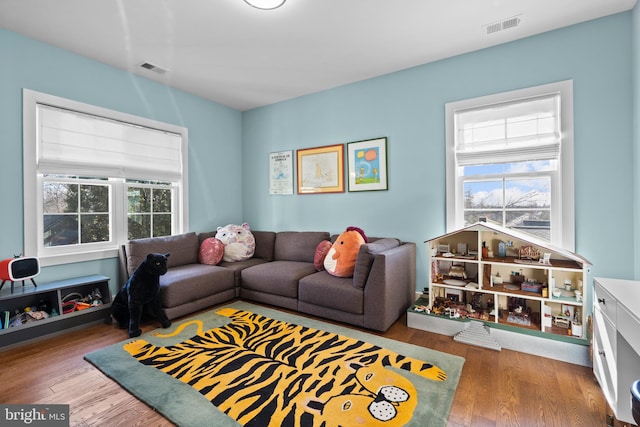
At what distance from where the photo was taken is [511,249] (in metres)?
2.71

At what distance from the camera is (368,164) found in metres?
3.62

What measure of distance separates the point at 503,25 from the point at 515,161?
1180 mm

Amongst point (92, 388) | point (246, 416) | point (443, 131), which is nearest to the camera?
point (246, 416)

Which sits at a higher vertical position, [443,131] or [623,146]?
[443,131]

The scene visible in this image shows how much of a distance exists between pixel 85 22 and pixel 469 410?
13.1 feet

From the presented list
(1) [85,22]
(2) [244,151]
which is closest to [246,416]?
(1) [85,22]

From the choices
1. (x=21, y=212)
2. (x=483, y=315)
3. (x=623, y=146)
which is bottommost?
(x=483, y=315)

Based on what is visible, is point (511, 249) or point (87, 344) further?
point (511, 249)

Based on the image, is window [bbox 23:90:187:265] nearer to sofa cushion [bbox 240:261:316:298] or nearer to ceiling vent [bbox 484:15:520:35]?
sofa cushion [bbox 240:261:316:298]

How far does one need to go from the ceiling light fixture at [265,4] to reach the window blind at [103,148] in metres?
2.16

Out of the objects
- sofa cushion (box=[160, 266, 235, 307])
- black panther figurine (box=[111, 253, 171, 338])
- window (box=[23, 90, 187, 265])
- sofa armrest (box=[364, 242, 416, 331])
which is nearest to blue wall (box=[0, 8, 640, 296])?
window (box=[23, 90, 187, 265])

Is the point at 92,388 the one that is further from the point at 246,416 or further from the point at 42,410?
the point at 246,416

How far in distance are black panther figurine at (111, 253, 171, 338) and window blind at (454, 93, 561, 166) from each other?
3.13m

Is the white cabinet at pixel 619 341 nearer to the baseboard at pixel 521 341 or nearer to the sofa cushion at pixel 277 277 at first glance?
the baseboard at pixel 521 341
